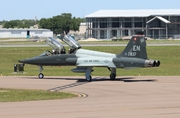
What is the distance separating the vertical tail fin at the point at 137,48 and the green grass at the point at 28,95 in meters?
8.30

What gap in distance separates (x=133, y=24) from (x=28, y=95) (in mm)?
115097

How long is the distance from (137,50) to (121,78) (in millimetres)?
3711

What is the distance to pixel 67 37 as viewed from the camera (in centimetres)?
3897

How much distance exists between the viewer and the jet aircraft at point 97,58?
3578cm

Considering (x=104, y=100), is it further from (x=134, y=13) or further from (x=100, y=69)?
(x=134, y=13)

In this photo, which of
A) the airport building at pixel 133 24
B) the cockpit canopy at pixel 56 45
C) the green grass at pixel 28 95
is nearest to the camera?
the green grass at pixel 28 95

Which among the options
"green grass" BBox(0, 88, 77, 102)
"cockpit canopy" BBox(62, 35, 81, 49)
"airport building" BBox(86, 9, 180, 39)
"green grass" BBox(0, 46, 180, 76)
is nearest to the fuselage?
"cockpit canopy" BBox(62, 35, 81, 49)

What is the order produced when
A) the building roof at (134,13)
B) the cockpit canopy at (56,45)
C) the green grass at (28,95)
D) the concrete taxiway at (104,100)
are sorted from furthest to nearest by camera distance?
the building roof at (134,13)
the cockpit canopy at (56,45)
the green grass at (28,95)
the concrete taxiway at (104,100)

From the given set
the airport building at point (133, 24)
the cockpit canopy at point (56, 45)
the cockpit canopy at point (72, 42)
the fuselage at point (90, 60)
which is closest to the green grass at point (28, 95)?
the fuselage at point (90, 60)

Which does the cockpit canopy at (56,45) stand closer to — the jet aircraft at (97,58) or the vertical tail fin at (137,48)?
the jet aircraft at (97,58)

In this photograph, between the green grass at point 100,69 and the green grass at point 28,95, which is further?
the green grass at point 100,69

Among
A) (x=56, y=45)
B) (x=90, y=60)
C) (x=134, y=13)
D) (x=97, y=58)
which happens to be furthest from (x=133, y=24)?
(x=90, y=60)

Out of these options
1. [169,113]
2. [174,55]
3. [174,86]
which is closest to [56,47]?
[174,86]

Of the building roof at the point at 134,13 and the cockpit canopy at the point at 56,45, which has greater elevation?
the building roof at the point at 134,13
